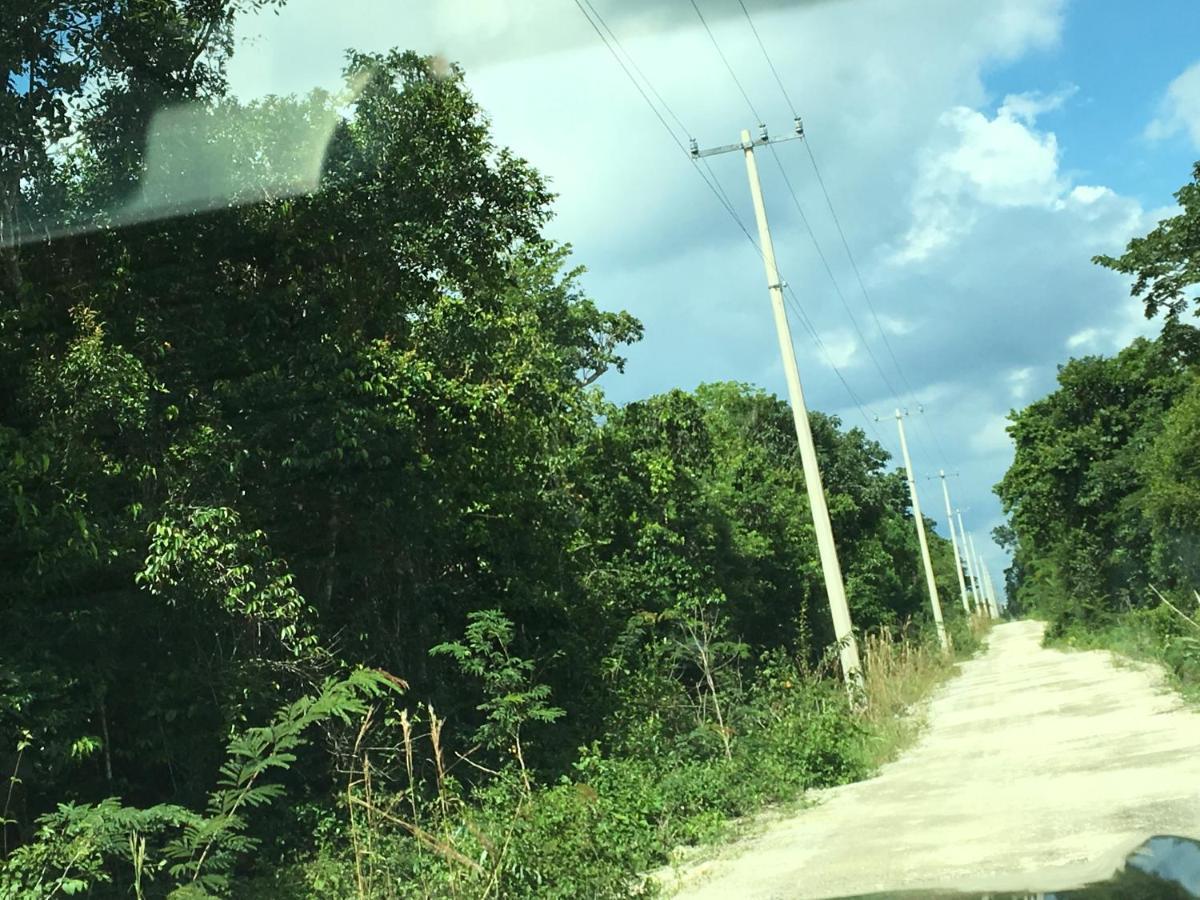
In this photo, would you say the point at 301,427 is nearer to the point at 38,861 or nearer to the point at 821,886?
the point at 38,861

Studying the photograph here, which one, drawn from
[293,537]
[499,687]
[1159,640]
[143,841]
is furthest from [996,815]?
[1159,640]

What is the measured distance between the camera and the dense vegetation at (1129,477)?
1001 inches

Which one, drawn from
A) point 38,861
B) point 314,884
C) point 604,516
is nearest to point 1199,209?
point 604,516

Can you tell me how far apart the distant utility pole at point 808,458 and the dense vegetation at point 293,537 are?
1903 millimetres

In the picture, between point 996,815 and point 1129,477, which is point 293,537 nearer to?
point 996,815

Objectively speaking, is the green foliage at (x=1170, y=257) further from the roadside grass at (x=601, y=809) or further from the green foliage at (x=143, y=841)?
the green foliage at (x=143, y=841)

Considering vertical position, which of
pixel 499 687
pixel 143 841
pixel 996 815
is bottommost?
pixel 996 815

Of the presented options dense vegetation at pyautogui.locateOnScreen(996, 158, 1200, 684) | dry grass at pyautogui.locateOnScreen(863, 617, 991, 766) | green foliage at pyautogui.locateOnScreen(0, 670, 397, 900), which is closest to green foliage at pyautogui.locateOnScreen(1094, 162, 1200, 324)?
dense vegetation at pyautogui.locateOnScreen(996, 158, 1200, 684)

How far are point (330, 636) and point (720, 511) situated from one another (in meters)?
14.1

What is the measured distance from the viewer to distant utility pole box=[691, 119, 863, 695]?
1922cm

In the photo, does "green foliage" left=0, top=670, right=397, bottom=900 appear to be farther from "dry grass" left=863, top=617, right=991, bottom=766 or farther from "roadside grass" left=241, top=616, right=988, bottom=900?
"dry grass" left=863, top=617, right=991, bottom=766

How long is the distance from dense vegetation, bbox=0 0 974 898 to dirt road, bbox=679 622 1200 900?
1.03 meters

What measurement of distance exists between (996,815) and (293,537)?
744 cm

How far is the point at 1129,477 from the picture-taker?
3800 cm
